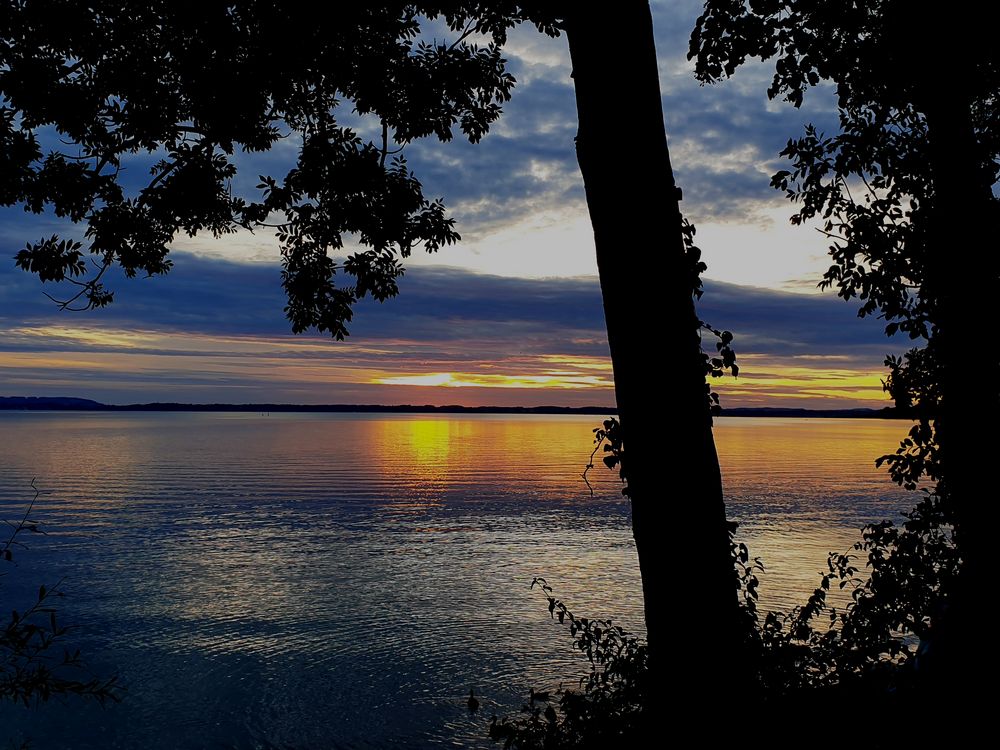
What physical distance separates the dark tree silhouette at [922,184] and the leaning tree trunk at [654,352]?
2197mm

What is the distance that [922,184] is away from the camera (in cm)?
1034

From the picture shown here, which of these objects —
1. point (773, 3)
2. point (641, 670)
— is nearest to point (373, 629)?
point (641, 670)

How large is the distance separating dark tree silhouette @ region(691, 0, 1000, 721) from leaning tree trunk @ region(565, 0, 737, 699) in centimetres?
220

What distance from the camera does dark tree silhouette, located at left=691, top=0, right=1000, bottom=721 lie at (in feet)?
27.4

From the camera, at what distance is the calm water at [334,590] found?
561 inches

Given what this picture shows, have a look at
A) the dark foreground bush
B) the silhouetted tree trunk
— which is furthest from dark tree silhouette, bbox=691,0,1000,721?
the dark foreground bush

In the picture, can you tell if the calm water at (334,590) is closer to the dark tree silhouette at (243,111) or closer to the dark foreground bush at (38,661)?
the dark foreground bush at (38,661)

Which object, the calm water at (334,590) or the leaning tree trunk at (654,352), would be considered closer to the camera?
the leaning tree trunk at (654,352)

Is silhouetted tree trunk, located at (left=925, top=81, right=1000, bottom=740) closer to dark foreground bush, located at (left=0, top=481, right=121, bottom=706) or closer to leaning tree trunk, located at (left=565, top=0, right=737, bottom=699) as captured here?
leaning tree trunk, located at (left=565, top=0, right=737, bottom=699)

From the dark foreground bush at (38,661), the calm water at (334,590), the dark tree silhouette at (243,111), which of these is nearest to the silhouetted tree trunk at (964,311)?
the dark tree silhouette at (243,111)

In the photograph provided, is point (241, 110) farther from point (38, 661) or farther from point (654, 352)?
point (38, 661)

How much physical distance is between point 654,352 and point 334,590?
20072 mm

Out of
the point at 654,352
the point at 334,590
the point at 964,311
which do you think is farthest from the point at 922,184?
the point at 334,590

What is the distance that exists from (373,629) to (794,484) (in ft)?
137
